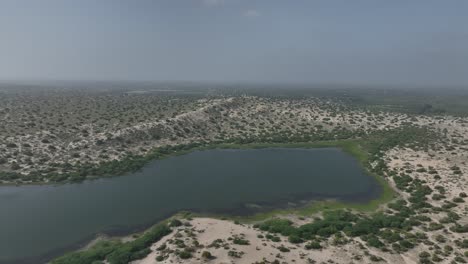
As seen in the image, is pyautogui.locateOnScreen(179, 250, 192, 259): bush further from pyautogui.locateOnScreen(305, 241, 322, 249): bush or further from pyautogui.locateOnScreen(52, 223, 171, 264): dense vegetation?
pyautogui.locateOnScreen(305, 241, 322, 249): bush

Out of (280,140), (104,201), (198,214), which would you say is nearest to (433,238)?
(198,214)

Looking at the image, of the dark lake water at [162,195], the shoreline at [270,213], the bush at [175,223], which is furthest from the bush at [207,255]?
the dark lake water at [162,195]

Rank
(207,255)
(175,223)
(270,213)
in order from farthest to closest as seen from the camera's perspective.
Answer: (270,213) < (175,223) < (207,255)

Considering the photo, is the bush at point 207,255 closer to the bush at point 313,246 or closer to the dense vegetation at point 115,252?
the dense vegetation at point 115,252

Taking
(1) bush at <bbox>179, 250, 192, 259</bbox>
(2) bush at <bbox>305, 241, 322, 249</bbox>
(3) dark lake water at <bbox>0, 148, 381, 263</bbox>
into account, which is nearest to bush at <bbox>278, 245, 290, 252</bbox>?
(2) bush at <bbox>305, 241, 322, 249</bbox>

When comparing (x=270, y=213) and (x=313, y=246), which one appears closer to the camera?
(x=313, y=246)

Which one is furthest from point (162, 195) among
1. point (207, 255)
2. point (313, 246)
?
point (313, 246)

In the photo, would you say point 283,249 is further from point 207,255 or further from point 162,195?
point 162,195

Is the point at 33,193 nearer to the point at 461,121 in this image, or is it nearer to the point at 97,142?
the point at 97,142
